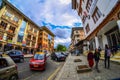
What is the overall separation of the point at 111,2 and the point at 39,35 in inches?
2468

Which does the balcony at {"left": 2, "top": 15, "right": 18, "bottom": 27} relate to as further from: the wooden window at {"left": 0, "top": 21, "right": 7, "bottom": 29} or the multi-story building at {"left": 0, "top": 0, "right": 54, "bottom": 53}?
the wooden window at {"left": 0, "top": 21, "right": 7, "bottom": 29}

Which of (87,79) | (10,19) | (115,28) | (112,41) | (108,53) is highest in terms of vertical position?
(10,19)

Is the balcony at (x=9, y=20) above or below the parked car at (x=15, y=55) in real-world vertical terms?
above

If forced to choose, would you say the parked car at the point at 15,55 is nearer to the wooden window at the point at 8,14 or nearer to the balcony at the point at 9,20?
the balcony at the point at 9,20

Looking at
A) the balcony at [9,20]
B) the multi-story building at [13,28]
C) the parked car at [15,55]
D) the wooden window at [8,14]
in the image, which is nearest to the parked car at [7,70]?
the parked car at [15,55]

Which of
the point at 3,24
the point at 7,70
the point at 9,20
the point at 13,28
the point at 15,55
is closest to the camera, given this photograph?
the point at 7,70

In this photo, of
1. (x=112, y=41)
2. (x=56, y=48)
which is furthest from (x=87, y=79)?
(x=56, y=48)

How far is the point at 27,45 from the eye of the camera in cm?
5384

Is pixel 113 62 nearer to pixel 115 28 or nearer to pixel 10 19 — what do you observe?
pixel 115 28

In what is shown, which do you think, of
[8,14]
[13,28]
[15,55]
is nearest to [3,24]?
[8,14]

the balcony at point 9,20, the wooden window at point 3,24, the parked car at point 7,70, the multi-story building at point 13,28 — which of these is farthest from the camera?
the balcony at point 9,20

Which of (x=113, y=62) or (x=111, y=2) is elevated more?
(x=111, y=2)

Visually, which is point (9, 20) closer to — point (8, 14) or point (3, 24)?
point (8, 14)

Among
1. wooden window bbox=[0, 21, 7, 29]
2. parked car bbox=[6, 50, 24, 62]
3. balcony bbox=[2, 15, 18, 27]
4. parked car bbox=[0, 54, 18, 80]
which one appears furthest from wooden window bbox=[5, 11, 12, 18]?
parked car bbox=[0, 54, 18, 80]
